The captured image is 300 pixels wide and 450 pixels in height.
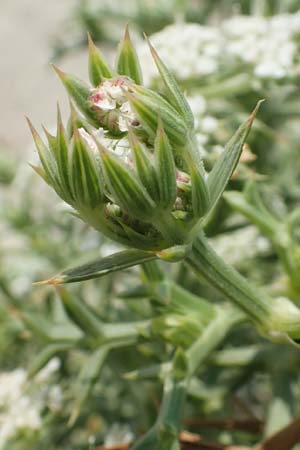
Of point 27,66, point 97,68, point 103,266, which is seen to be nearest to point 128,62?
point 97,68

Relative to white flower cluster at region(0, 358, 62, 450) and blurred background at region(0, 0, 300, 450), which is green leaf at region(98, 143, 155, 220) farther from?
white flower cluster at region(0, 358, 62, 450)

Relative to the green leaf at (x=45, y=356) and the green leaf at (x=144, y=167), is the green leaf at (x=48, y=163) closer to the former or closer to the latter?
the green leaf at (x=144, y=167)

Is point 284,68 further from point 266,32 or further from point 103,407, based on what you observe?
point 103,407

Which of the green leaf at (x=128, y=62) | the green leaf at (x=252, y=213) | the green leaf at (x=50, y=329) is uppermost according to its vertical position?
the green leaf at (x=128, y=62)

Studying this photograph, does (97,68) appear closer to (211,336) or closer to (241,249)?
(211,336)

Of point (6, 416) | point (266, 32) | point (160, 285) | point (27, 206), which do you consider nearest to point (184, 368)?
point (160, 285)

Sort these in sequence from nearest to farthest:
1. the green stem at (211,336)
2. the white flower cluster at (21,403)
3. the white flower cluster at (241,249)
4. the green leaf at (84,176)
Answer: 1. the green leaf at (84,176)
2. the green stem at (211,336)
3. the white flower cluster at (21,403)
4. the white flower cluster at (241,249)

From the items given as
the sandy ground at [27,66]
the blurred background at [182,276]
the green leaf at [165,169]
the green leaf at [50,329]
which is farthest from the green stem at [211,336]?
the sandy ground at [27,66]

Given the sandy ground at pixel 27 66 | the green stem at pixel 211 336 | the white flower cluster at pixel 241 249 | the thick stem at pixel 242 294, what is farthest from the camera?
the sandy ground at pixel 27 66
